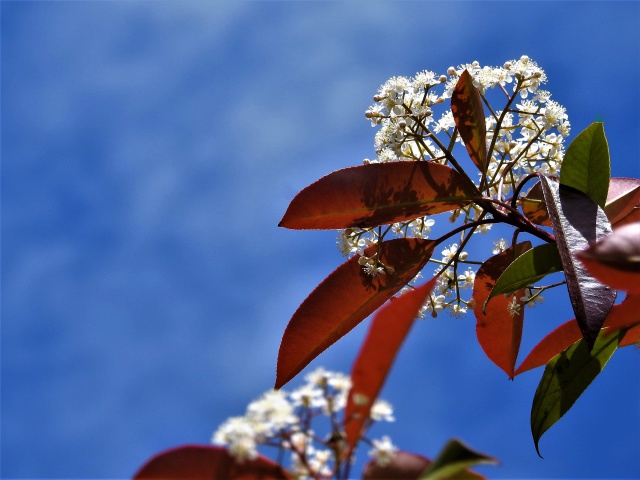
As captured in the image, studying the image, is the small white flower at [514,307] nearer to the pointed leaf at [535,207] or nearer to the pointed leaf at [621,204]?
the pointed leaf at [535,207]

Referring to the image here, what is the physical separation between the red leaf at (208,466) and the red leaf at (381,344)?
0.57 feet

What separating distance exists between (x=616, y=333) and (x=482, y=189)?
52 cm

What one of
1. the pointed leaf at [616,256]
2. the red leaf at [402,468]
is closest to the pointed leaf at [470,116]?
the pointed leaf at [616,256]

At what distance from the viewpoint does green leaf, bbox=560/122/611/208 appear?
5.71 feet

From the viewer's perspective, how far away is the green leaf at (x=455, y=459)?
2.67ft

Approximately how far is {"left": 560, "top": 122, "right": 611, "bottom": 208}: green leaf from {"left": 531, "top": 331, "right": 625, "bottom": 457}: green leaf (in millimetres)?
379

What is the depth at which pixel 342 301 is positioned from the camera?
189 centimetres

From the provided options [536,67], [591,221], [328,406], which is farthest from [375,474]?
[536,67]

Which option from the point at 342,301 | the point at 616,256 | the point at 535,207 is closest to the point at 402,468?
the point at 616,256

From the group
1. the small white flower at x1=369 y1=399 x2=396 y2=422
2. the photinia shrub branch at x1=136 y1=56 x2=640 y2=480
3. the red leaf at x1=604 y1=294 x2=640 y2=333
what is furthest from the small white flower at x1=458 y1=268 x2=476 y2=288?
the small white flower at x1=369 y1=399 x2=396 y2=422

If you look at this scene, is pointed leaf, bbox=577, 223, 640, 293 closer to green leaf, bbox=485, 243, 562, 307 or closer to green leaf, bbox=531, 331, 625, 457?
green leaf, bbox=485, 243, 562, 307

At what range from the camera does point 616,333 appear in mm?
1761

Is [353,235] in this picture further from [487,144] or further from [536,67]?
[536,67]

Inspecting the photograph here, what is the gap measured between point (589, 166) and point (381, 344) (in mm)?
1105
